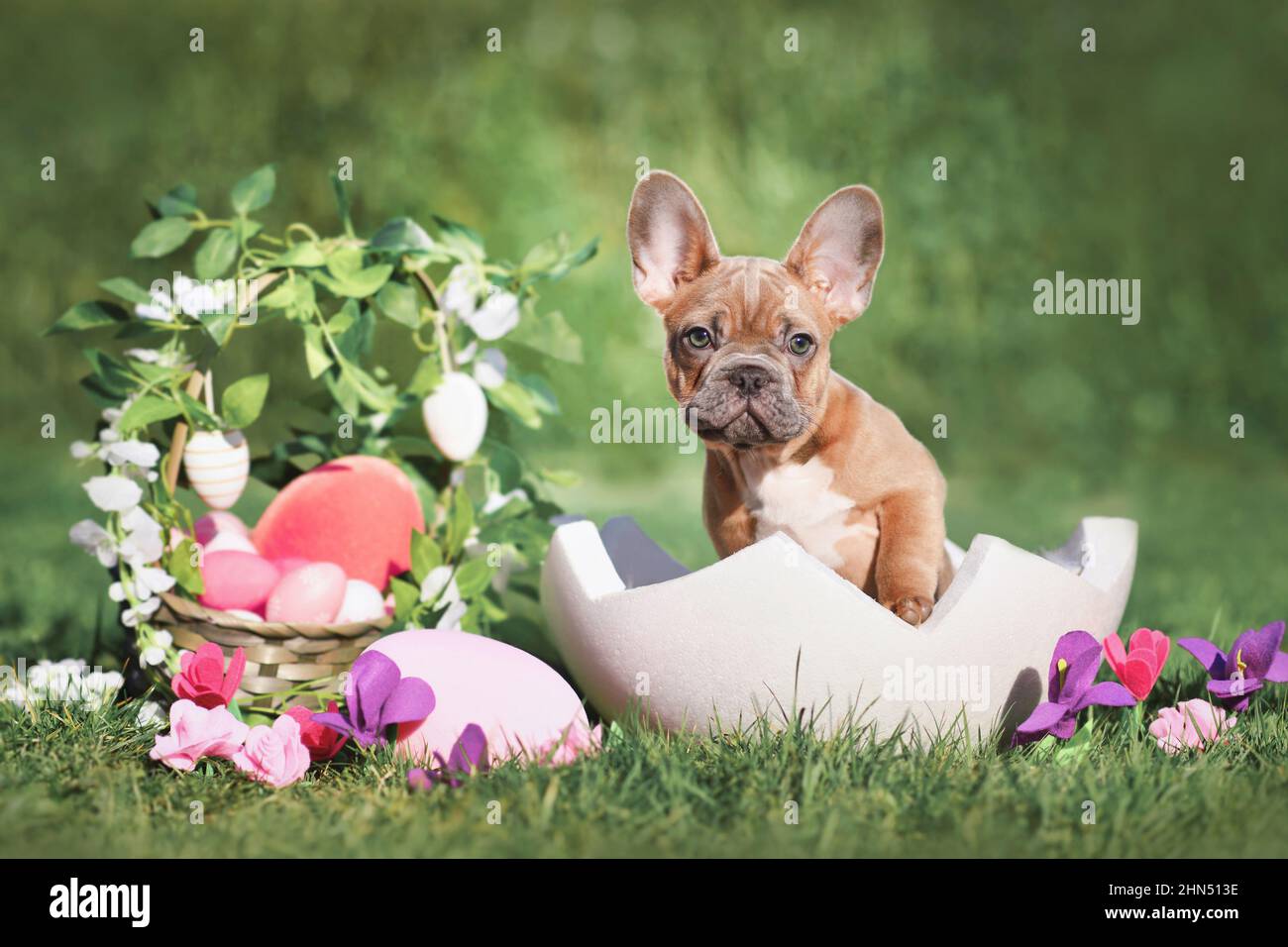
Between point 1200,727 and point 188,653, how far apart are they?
1722 mm

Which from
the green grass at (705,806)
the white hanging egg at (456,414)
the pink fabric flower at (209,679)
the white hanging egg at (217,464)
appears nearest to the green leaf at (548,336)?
the white hanging egg at (456,414)

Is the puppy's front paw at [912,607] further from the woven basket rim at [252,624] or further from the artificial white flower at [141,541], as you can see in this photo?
the artificial white flower at [141,541]

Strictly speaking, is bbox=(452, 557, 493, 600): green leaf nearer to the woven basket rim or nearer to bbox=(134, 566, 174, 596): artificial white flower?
the woven basket rim

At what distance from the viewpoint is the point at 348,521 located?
2523 millimetres

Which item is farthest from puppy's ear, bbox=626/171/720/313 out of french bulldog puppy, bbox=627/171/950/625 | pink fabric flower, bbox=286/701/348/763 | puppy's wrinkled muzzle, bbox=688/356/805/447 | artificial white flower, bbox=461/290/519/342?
pink fabric flower, bbox=286/701/348/763

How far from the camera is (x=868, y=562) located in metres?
2.13

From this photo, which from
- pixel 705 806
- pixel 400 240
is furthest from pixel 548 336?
pixel 705 806

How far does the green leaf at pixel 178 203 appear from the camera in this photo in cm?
248

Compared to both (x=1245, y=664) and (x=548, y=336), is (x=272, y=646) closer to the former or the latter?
(x=548, y=336)

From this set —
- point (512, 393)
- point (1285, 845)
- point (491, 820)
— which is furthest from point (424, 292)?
point (1285, 845)

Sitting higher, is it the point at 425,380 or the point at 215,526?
the point at 425,380

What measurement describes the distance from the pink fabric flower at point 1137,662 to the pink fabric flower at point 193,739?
141 cm

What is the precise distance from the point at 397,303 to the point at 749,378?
3.05ft

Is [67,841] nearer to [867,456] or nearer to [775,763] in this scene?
[775,763]
